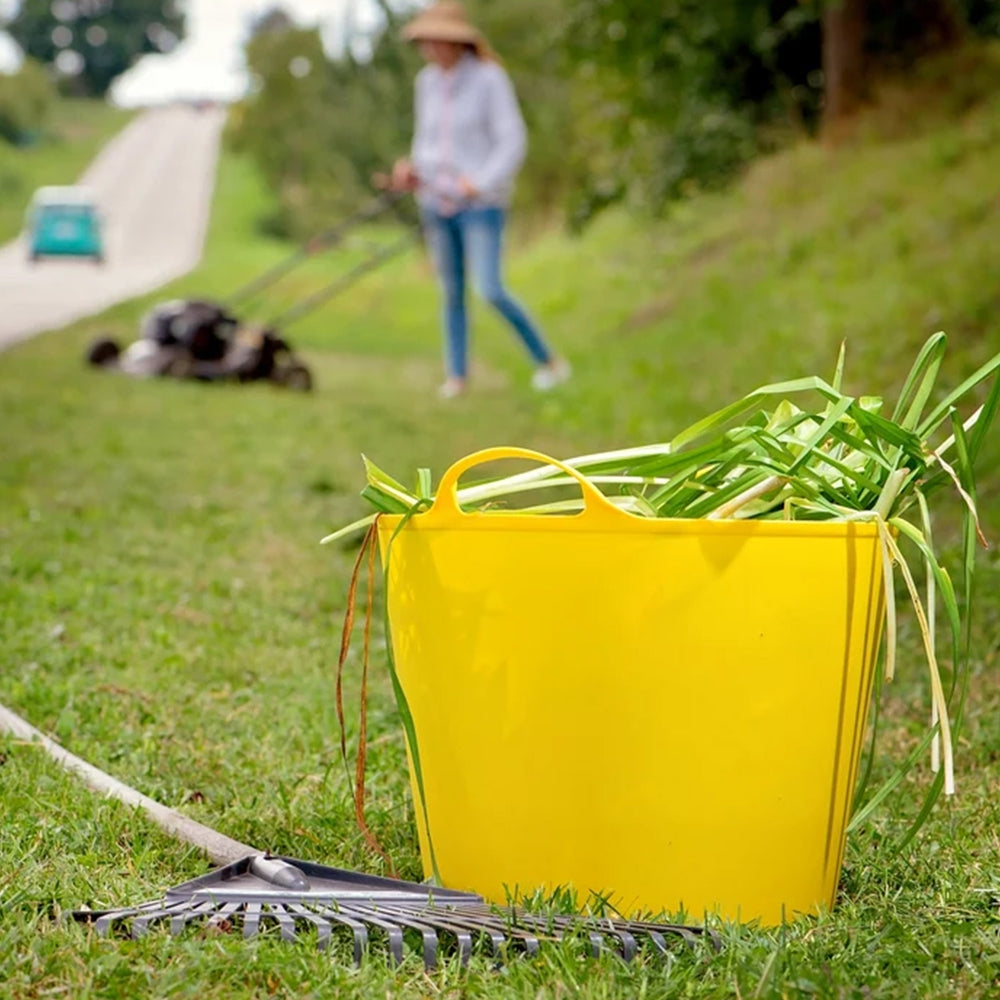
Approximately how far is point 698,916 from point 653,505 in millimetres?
503

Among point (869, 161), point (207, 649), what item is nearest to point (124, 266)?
point (869, 161)

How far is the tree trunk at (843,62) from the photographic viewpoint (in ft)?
36.0

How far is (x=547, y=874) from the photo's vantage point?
6.13 ft

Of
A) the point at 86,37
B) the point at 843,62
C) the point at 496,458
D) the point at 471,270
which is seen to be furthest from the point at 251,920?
the point at 86,37

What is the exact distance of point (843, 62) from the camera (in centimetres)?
1115

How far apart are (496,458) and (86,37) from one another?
3453 inches

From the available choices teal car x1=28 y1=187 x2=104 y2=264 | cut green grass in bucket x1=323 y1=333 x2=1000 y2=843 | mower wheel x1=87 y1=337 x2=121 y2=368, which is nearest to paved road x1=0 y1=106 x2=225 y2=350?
teal car x1=28 y1=187 x2=104 y2=264

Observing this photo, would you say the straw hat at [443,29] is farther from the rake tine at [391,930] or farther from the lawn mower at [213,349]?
the rake tine at [391,930]

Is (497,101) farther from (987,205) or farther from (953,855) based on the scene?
(953,855)

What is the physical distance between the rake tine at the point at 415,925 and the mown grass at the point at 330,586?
1.0 inches

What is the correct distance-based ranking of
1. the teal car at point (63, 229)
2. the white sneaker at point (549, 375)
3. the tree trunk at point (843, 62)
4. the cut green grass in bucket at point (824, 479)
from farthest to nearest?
1. the teal car at point (63, 229)
2. the tree trunk at point (843, 62)
3. the white sneaker at point (549, 375)
4. the cut green grass in bucket at point (824, 479)

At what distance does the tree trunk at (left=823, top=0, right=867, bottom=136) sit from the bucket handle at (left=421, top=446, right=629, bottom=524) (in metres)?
9.93

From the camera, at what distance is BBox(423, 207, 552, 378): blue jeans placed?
7.98 meters

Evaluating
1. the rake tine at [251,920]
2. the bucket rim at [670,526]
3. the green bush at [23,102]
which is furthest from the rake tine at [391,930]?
the green bush at [23,102]
